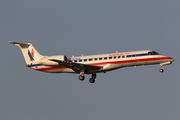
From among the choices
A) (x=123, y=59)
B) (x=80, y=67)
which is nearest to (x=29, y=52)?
(x=80, y=67)

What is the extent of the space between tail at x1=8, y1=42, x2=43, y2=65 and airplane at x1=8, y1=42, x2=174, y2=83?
68cm

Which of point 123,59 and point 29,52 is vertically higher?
point 29,52

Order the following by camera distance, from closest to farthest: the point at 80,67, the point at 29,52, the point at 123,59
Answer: the point at 123,59, the point at 80,67, the point at 29,52

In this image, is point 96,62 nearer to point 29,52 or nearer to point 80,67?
point 80,67

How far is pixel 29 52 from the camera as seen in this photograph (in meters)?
42.1

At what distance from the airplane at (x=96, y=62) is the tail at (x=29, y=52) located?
2.24ft

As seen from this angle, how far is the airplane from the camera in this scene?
3666cm

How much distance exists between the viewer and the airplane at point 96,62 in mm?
36656

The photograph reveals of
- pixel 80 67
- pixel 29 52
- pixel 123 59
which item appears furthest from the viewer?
pixel 29 52

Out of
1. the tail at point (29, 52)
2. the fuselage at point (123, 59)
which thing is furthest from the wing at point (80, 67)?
the tail at point (29, 52)

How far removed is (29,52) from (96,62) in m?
10.6

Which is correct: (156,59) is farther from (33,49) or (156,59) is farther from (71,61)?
(33,49)

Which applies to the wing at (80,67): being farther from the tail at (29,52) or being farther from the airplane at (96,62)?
the tail at (29,52)

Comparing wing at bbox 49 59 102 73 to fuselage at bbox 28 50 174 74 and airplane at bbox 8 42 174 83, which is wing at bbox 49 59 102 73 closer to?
airplane at bbox 8 42 174 83
